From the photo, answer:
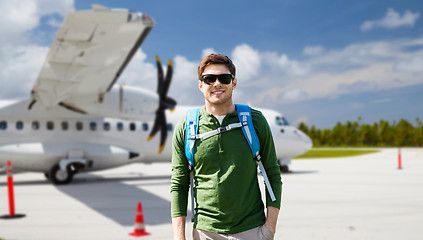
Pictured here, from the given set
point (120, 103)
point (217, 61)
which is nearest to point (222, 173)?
point (217, 61)

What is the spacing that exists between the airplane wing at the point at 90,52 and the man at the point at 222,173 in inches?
220

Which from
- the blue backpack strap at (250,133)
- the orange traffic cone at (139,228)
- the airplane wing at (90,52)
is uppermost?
the airplane wing at (90,52)

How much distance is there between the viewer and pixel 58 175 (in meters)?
12.6

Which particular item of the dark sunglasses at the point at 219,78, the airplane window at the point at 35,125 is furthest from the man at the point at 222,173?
the airplane window at the point at 35,125

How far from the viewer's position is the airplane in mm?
9398

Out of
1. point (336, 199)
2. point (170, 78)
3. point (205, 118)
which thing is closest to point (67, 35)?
point (170, 78)

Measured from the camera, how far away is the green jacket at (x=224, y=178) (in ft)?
7.30

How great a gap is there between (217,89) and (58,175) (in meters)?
12.0

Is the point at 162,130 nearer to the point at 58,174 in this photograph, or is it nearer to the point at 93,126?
the point at 93,126

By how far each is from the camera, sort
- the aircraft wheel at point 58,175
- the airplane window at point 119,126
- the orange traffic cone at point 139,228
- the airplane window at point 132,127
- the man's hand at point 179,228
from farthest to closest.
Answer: the airplane window at point 132,127 < the airplane window at point 119,126 < the aircraft wheel at point 58,175 < the orange traffic cone at point 139,228 < the man's hand at point 179,228

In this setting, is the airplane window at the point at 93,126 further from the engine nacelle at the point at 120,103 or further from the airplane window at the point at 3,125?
the airplane window at the point at 3,125

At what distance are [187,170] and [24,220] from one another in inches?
Result: 251

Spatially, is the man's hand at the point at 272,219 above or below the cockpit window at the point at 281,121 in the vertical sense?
below

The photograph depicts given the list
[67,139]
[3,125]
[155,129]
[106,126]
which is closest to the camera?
[3,125]
